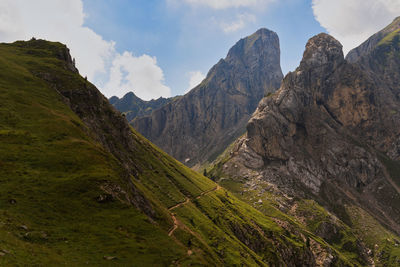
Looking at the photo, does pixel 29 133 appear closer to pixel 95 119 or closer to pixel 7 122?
pixel 7 122

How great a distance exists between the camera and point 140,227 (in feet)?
162

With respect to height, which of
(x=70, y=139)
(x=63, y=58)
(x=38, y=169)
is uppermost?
(x=63, y=58)

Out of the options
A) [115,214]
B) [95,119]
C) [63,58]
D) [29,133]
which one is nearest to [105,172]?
[115,214]

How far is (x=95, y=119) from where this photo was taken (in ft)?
343

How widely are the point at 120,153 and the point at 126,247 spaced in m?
65.9

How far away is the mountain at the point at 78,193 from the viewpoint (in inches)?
1547

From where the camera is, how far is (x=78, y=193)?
49656 millimetres

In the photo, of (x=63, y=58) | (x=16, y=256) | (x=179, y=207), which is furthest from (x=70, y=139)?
(x=63, y=58)

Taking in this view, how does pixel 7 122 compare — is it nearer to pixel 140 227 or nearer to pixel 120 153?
pixel 120 153

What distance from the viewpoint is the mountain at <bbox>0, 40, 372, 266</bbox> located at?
39281 mm

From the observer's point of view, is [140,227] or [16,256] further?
[140,227]

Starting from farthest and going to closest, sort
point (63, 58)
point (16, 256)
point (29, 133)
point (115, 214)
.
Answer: point (63, 58)
point (29, 133)
point (115, 214)
point (16, 256)

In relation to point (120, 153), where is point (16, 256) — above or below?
below

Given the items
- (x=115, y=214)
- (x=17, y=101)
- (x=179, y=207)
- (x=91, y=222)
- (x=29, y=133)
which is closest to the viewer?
(x=91, y=222)
